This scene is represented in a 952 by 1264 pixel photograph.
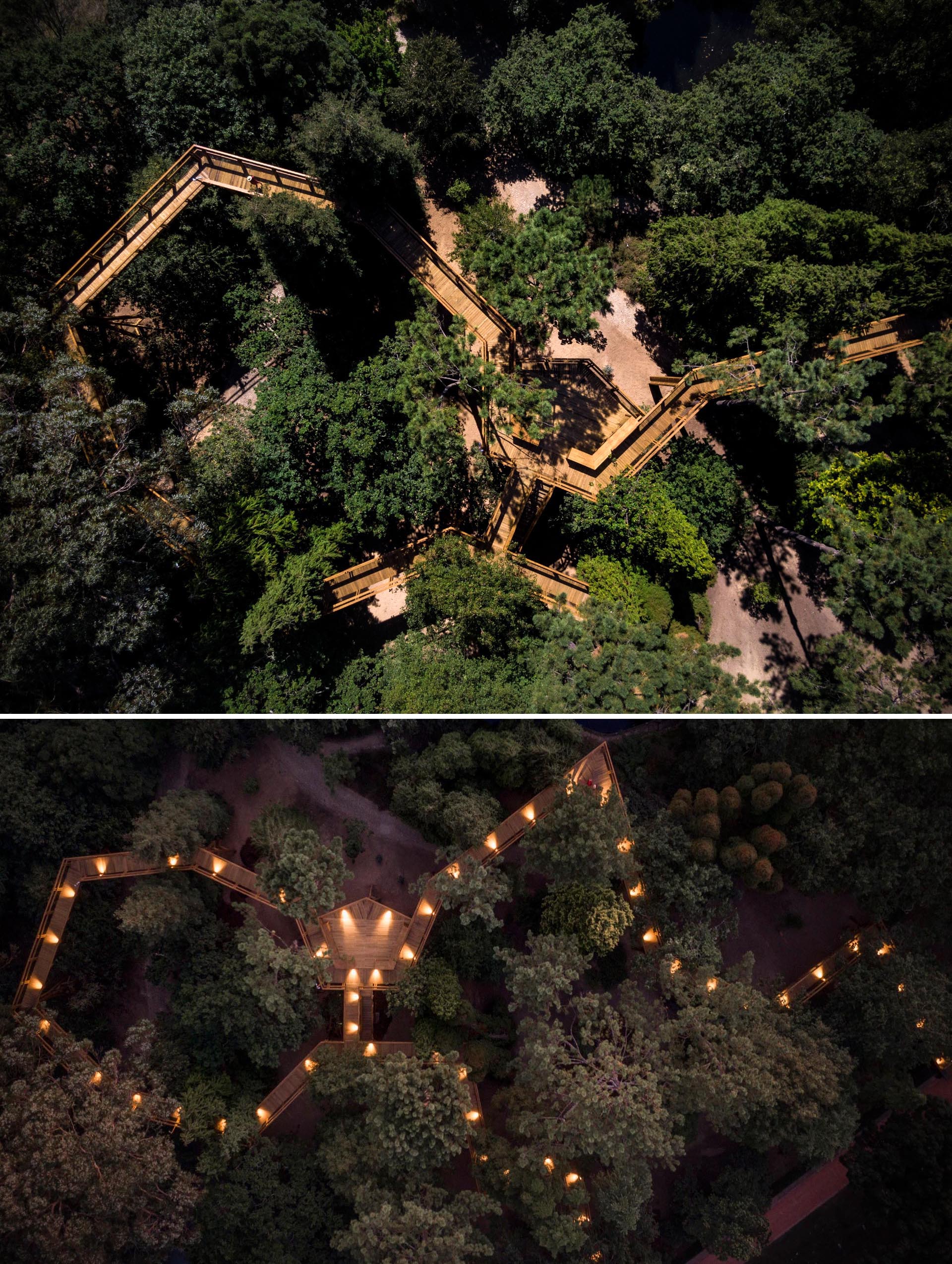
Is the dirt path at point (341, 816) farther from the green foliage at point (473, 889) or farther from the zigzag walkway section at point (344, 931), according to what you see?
the green foliage at point (473, 889)

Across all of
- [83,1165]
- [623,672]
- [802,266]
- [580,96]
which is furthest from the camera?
[580,96]

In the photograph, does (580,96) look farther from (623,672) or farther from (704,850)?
(704,850)

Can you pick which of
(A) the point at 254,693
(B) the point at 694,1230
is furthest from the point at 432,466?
(B) the point at 694,1230

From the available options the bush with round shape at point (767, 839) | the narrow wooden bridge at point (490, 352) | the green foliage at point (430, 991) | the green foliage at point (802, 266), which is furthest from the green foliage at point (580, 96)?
the green foliage at point (430, 991)

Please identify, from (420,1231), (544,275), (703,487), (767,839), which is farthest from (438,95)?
(420,1231)

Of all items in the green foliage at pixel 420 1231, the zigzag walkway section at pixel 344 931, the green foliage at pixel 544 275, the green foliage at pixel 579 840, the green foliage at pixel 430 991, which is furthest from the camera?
the zigzag walkway section at pixel 344 931
